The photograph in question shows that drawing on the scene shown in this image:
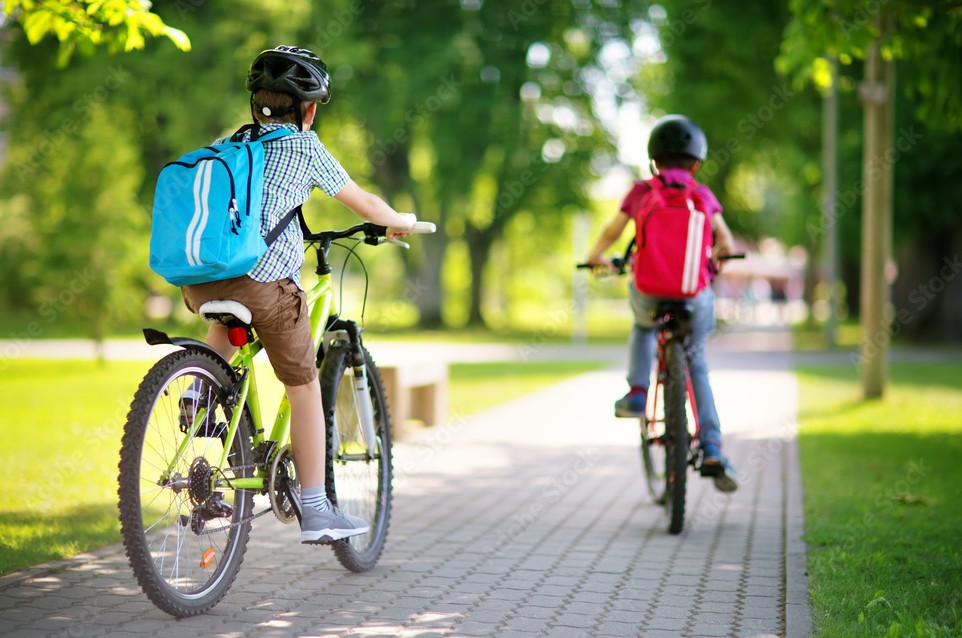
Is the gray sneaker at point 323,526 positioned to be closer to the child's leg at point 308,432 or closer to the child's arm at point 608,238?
the child's leg at point 308,432

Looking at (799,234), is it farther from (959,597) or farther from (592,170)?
(959,597)

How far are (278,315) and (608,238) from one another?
106 inches

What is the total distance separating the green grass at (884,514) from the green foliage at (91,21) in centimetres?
393

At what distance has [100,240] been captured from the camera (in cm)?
1755

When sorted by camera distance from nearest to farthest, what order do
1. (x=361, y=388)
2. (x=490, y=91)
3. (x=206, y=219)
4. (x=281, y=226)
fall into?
(x=206, y=219) < (x=281, y=226) < (x=361, y=388) < (x=490, y=91)

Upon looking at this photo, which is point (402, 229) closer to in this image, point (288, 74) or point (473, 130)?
point (288, 74)

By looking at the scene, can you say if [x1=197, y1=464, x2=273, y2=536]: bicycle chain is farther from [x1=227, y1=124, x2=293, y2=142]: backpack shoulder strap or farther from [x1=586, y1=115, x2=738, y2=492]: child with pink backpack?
[x1=586, y1=115, x2=738, y2=492]: child with pink backpack

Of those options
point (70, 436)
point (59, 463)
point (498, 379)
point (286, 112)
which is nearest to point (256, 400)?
point (286, 112)

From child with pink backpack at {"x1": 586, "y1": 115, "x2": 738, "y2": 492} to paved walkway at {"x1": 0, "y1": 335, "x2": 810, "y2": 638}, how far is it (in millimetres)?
665

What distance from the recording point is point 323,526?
4539 millimetres

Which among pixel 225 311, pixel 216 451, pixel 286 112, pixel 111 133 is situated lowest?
pixel 216 451

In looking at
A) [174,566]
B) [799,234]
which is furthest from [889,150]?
[799,234]

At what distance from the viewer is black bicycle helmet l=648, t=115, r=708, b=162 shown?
6207 millimetres

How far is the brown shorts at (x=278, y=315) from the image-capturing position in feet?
13.9
